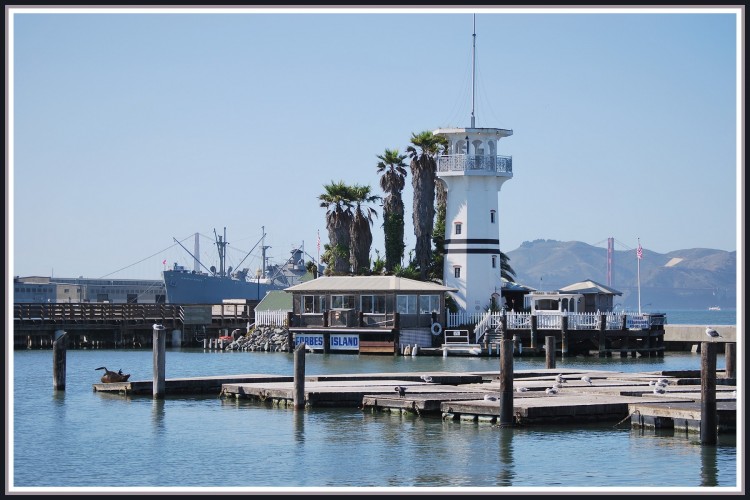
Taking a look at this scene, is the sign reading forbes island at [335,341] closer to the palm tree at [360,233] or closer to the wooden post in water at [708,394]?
the palm tree at [360,233]

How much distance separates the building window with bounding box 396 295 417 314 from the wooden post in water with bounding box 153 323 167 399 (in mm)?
27282

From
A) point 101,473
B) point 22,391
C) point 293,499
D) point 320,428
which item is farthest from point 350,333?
point 293,499

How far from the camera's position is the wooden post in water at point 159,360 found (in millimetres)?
37062

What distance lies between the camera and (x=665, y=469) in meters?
25.9

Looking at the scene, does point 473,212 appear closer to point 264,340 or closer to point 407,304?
point 407,304

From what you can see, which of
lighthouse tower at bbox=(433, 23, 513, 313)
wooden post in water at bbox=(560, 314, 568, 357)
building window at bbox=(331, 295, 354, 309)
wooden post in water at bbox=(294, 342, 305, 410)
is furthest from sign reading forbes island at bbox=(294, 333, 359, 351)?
wooden post in water at bbox=(294, 342, 305, 410)

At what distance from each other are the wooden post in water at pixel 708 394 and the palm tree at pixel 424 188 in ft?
153

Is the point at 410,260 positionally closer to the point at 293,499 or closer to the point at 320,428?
the point at 320,428

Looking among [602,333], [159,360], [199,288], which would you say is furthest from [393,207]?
[199,288]

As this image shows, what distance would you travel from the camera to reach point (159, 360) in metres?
38.1

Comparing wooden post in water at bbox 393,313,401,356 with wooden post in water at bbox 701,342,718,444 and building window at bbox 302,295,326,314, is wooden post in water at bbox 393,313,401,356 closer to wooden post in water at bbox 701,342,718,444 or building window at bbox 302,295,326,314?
building window at bbox 302,295,326,314

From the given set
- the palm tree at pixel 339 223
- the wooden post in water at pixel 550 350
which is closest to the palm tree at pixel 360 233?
the palm tree at pixel 339 223

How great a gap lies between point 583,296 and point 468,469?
41.6m

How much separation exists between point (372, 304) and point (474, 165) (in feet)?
A: 30.4
